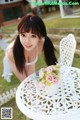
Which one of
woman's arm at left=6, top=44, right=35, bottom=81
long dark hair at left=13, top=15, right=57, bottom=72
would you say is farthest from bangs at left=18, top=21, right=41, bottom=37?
woman's arm at left=6, top=44, right=35, bottom=81

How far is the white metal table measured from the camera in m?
2.67

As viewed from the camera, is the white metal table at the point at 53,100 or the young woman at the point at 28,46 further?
the young woman at the point at 28,46

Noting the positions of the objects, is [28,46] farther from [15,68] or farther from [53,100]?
[53,100]

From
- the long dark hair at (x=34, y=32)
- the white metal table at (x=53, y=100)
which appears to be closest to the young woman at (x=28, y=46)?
the long dark hair at (x=34, y=32)

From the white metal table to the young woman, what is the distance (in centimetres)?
20

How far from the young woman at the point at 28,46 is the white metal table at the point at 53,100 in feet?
0.67

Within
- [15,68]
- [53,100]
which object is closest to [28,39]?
[15,68]

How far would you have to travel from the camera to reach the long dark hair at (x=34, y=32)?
9.22ft

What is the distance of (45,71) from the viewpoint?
2.86 m

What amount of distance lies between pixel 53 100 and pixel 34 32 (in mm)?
792

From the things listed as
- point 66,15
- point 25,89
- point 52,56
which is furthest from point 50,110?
point 66,15

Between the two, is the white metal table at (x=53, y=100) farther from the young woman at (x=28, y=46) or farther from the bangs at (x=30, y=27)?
the bangs at (x=30, y=27)

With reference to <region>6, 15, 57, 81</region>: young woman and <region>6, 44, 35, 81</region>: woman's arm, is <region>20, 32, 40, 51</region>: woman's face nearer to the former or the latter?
<region>6, 15, 57, 81</region>: young woman

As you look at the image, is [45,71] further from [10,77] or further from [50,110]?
[10,77]
